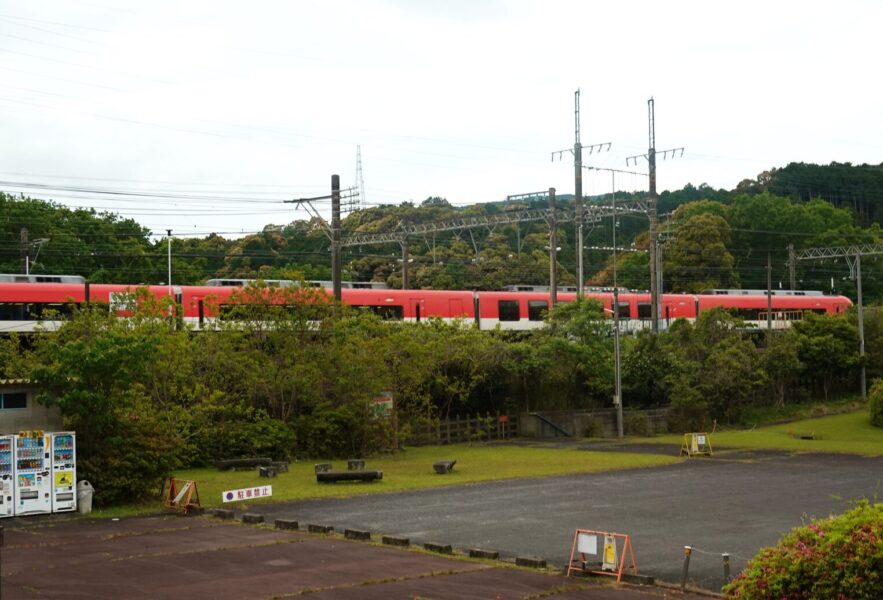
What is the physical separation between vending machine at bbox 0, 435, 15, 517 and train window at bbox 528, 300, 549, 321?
31.6 metres

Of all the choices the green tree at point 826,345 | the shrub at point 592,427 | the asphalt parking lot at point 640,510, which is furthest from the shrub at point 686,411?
Answer: the asphalt parking lot at point 640,510

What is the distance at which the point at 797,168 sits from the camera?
100688 millimetres

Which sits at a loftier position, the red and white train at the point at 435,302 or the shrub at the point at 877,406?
the red and white train at the point at 435,302

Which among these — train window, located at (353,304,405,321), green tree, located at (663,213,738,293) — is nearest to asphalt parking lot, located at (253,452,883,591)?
train window, located at (353,304,405,321)

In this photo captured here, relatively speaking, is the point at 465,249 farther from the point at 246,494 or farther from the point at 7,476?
the point at 7,476

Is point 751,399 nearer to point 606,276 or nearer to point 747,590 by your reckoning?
point 606,276

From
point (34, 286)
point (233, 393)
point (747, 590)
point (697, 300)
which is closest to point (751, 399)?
point (697, 300)

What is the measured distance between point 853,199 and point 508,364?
7144cm

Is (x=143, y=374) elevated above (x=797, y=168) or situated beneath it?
situated beneath

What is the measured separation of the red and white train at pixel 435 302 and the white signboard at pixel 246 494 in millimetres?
8893

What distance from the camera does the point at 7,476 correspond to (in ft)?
63.9

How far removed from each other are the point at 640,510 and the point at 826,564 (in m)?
12.1

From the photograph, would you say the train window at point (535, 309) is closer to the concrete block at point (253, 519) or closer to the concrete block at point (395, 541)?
the concrete block at point (253, 519)

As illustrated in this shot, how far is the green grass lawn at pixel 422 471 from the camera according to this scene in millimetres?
24078
